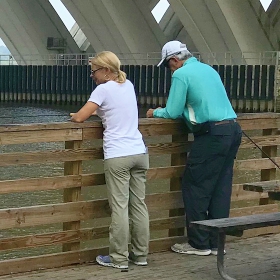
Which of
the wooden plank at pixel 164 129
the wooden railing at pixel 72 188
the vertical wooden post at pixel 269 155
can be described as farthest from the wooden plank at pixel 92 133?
the vertical wooden post at pixel 269 155

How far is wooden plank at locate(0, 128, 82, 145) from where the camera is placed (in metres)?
5.81

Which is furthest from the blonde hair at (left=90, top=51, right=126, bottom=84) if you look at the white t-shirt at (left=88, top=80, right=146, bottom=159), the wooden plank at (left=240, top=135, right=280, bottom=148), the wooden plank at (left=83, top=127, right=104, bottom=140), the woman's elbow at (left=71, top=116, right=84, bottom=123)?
the wooden plank at (left=240, top=135, right=280, bottom=148)

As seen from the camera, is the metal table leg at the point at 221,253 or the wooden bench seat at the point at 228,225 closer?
the wooden bench seat at the point at 228,225

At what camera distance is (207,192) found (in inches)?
251

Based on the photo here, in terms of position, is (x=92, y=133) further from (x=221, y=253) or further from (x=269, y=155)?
(x=269, y=155)

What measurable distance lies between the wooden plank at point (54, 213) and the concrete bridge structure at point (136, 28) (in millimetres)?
27155

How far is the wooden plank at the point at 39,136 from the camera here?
581 cm

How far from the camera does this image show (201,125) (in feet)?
20.5

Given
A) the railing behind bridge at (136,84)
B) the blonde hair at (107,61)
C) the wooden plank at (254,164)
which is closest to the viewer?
the blonde hair at (107,61)

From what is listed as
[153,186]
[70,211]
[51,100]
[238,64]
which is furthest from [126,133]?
[51,100]

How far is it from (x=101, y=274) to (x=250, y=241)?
1.79 m

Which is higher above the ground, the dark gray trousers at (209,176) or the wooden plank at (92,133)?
the wooden plank at (92,133)

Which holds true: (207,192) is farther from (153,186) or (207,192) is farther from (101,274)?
(153,186)

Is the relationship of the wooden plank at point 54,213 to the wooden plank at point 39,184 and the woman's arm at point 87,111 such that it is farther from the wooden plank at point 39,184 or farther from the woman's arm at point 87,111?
the woman's arm at point 87,111
